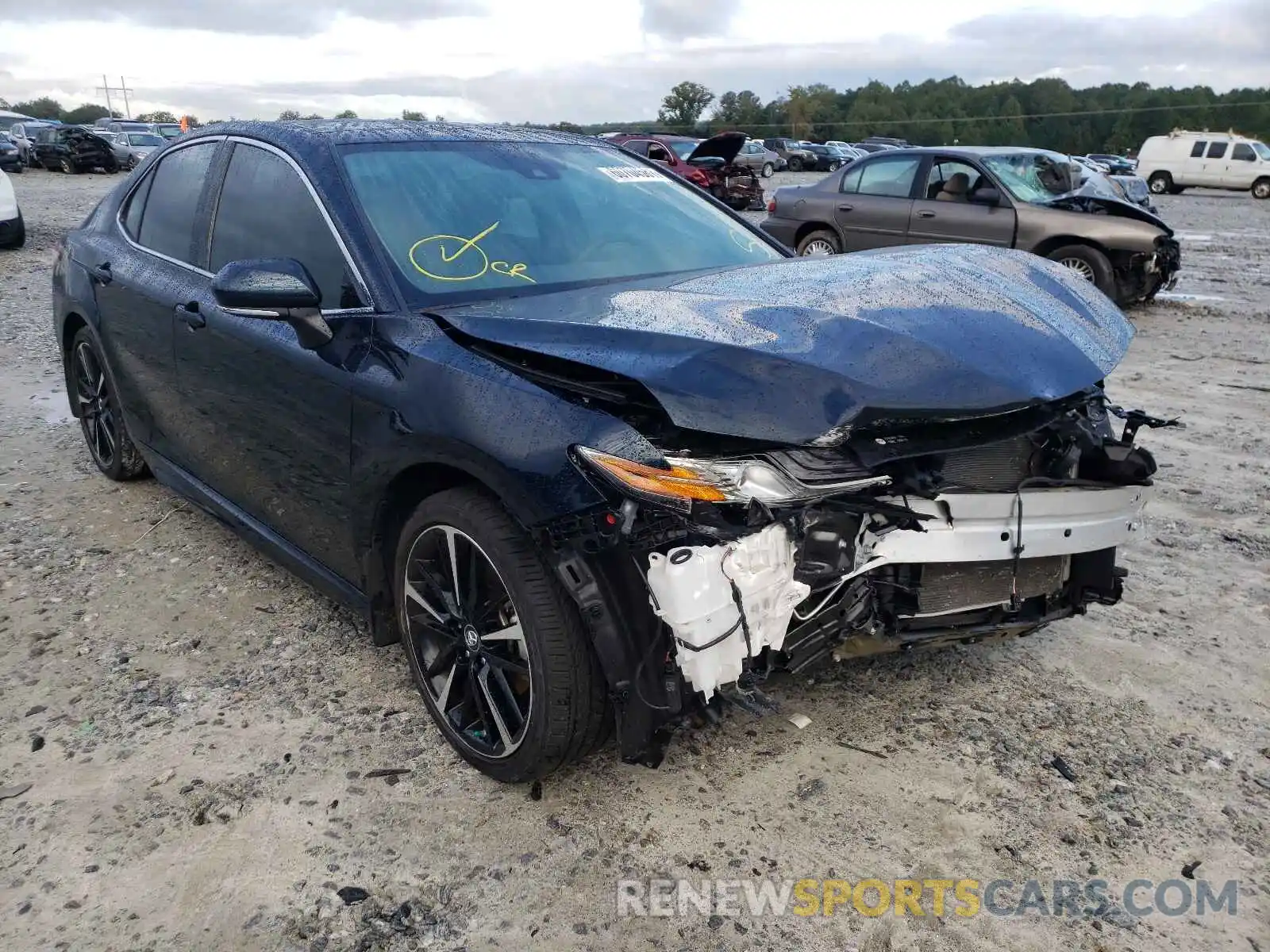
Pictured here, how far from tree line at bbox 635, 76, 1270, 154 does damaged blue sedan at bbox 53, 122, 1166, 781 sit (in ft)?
200

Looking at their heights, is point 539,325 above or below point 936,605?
above

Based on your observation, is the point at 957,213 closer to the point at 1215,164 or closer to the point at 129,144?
the point at 1215,164

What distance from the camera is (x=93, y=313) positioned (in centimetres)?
436

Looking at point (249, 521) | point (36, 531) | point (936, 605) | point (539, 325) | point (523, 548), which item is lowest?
point (36, 531)

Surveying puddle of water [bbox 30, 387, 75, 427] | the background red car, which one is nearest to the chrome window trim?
puddle of water [bbox 30, 387, 75, 427]

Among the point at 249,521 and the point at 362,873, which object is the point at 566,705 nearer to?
the point at 362,873

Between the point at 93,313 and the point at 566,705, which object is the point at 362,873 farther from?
the point at 93,313

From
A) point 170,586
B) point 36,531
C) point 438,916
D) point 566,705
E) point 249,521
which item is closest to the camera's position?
point 438,916

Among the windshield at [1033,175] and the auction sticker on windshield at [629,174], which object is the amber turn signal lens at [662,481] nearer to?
the auction sticker on windshield at [629,174]

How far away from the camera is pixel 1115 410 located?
2928 mm

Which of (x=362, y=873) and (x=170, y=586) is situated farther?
(x=170, y=586)

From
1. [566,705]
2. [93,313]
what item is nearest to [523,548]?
[566,705]

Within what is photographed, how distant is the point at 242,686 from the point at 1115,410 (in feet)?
9.45

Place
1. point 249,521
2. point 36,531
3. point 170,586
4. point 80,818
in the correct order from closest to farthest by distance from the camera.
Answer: point 80,818
point 249,521
point 170,586
point 36,531
